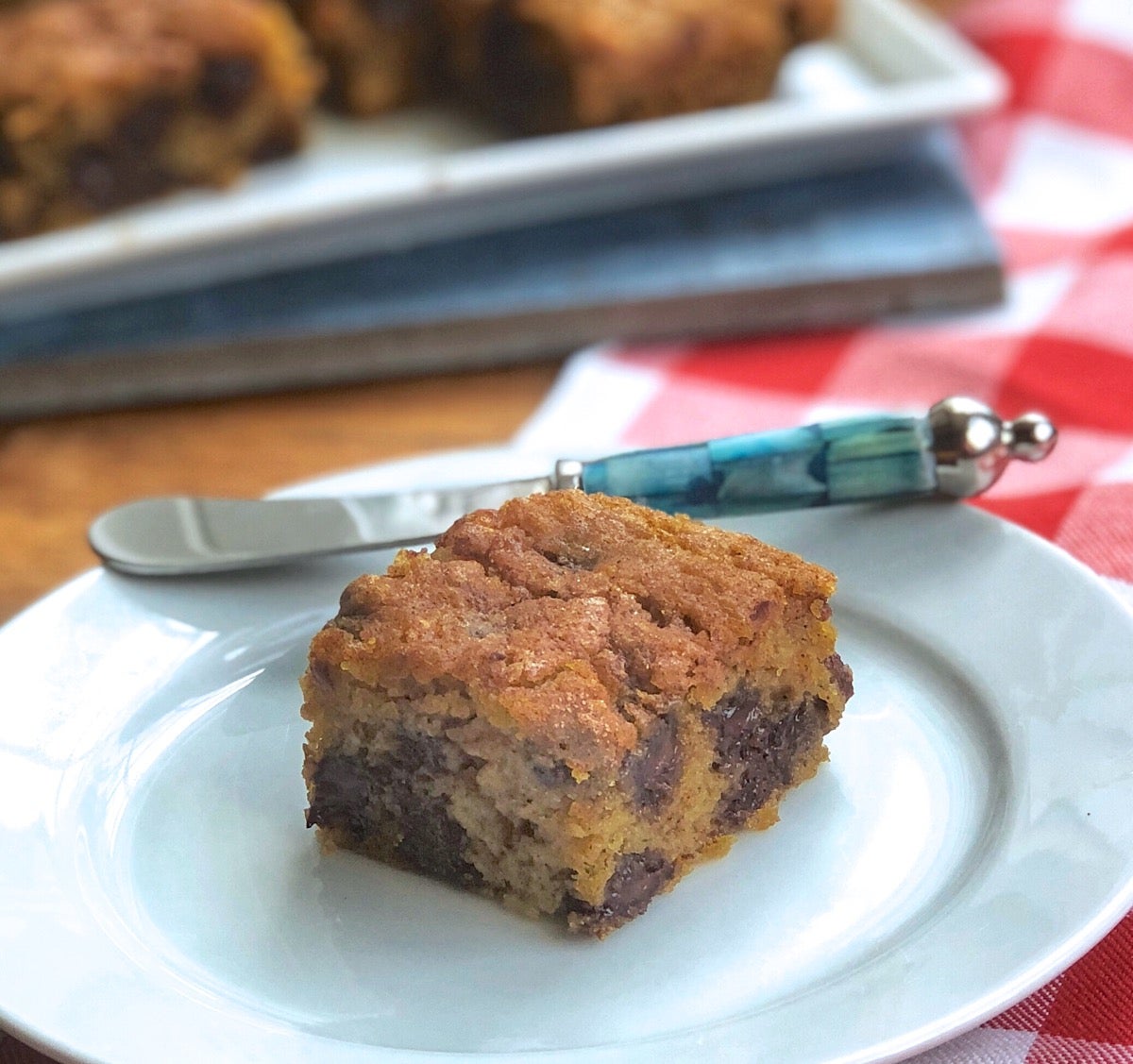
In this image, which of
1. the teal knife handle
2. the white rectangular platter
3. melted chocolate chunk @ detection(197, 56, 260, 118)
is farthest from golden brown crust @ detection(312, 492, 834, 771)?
melted chocolate chunk @ detection(197, 56, 260, 118)

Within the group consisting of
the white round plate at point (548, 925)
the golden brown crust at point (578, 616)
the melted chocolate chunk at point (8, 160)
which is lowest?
the white round plate at point (548, 925)

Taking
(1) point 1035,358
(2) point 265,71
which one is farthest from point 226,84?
(1) point 1035,358

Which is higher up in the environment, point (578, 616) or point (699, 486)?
point (578, 616)

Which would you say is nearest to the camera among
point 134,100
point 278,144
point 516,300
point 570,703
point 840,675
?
point 570,703

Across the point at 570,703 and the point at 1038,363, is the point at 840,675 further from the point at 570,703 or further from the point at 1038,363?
the point at 1038,363

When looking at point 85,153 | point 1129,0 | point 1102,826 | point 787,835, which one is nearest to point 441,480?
point 787,835

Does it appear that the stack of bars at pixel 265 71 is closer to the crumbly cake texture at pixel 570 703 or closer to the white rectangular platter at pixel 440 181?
the white rectangular platter at pixel 440 181

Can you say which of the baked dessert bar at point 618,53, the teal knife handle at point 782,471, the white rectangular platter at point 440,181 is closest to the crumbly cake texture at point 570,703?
the teal knife handle at point 782,471
